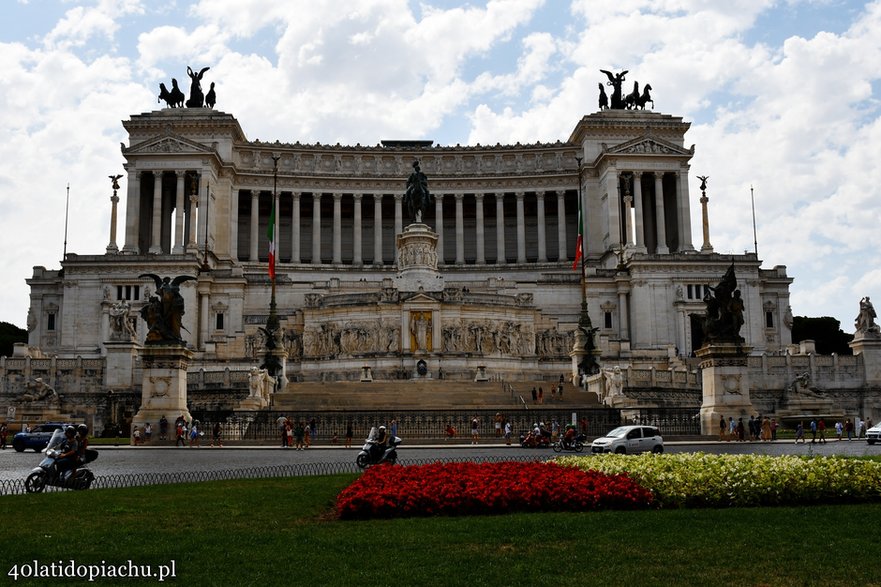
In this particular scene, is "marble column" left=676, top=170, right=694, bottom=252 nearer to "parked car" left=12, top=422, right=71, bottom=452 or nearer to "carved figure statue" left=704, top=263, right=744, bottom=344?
"carved figure statue" left=704, top=263, right=744, bottom=344

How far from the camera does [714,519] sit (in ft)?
52.7

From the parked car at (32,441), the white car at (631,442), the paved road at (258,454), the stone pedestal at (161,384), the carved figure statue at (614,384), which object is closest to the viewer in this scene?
the paved road at (258,454)

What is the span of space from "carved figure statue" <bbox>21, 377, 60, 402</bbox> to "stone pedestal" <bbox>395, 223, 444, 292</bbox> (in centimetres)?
2816

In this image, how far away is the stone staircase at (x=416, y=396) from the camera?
52438 mm

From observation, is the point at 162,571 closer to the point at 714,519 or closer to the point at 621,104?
the point at 714,519

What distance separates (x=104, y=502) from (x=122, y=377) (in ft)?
137

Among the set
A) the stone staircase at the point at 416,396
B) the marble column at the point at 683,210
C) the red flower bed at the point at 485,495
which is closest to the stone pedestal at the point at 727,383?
the stone staircase at the point at 416,396

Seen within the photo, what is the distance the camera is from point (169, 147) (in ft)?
318

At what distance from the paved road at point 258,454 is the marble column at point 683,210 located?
59076mm

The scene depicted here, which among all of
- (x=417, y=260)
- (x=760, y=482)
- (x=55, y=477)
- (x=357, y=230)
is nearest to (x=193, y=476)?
(x=55, y=477)

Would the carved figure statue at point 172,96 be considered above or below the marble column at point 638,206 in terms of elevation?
above

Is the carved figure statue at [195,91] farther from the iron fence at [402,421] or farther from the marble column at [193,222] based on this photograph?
the iron fence at [402,421]

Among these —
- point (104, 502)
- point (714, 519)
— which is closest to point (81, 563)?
point (104, 502)

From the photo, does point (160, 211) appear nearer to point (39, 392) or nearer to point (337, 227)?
point (337, 227)
